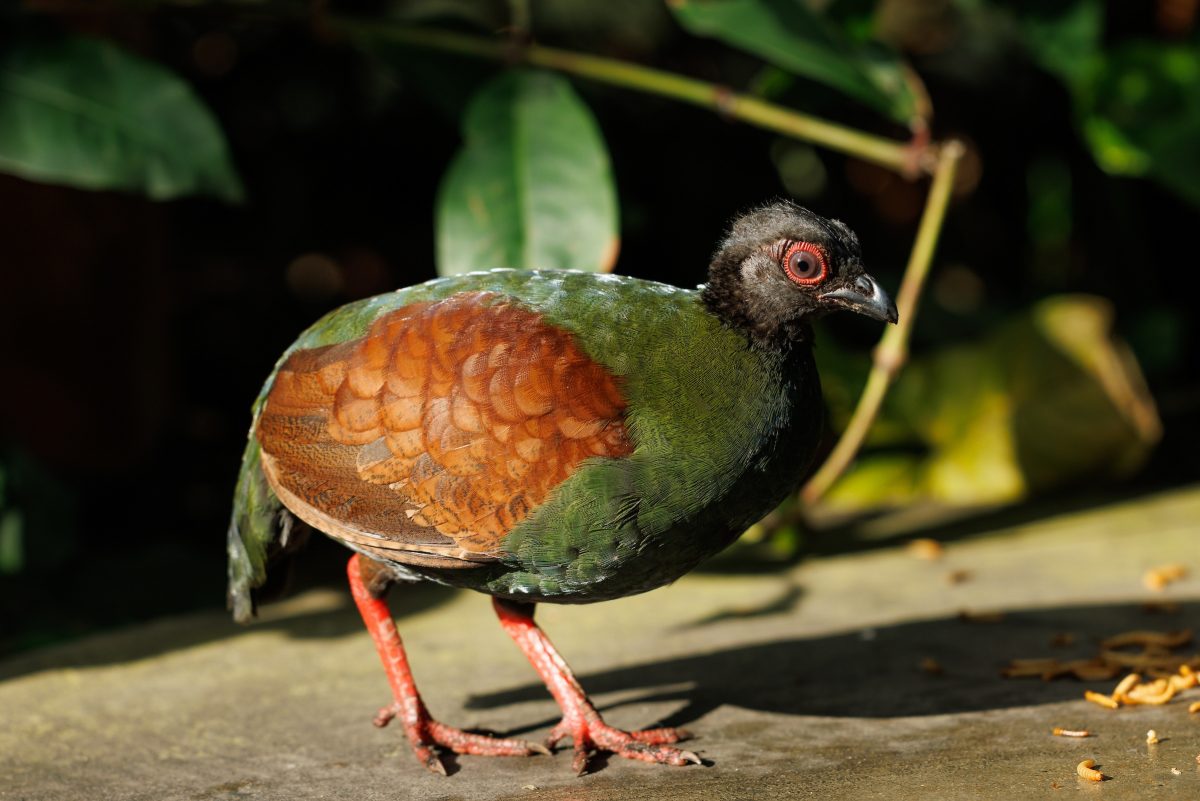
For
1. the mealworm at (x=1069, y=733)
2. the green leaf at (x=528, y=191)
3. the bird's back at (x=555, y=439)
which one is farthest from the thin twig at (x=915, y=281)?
the mealworm at (x=1069, y=733)

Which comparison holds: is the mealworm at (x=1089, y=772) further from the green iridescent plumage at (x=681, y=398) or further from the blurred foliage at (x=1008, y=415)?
the blurred foliage at (x=1008, y=415)

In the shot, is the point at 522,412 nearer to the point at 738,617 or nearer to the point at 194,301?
the point at 738,617

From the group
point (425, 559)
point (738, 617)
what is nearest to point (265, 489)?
point (425, 559)

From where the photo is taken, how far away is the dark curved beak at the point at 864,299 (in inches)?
123

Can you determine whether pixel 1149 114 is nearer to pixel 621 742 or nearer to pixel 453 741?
pixel 621 742

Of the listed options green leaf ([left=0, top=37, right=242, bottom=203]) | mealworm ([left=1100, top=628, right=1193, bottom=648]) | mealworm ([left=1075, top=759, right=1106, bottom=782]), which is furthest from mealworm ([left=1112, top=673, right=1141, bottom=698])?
green leaf ([left=0, top=37, right=242, bottom=203])

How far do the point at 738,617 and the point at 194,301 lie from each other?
3944 mm

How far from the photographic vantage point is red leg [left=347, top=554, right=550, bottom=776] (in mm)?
3307

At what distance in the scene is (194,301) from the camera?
7.20 meters

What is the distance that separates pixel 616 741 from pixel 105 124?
2.79m

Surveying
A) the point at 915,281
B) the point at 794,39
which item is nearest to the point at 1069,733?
the point at 915,281

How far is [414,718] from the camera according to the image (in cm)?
331

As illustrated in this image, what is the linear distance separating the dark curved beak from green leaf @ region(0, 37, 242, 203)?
235 centimetres

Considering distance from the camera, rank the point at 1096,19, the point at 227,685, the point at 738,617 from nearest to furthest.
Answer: the point at 227,685 < the point at 738,617 < the point at 1096,19
